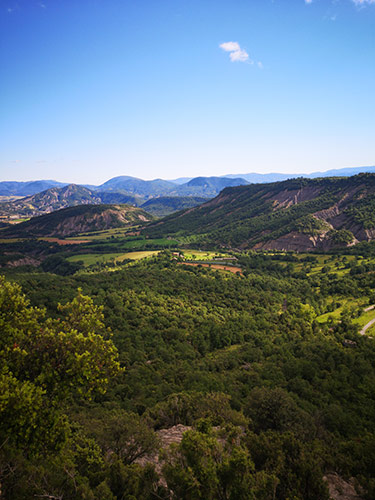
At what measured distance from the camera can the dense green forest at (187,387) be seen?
51.2 ft

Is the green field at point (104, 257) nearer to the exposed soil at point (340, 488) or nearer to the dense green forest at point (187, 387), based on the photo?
the dense green forest at point (187, 387)

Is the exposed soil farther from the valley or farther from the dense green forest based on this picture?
the dense green forest

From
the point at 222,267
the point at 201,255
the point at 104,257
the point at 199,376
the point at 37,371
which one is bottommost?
the point at 222,267

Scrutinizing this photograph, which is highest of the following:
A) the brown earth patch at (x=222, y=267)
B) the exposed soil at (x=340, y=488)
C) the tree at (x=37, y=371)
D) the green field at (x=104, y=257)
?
the tree at (x=37, y=371)

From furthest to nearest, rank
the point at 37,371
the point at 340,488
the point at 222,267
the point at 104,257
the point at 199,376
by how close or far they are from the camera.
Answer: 1. the point at 104,257
2. the point at 222,267
3. the point at 199,376
4. the point at 340,488
5. the point at 37,371

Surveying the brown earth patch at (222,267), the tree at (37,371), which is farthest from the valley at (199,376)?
the brown earth patch at (222,267)

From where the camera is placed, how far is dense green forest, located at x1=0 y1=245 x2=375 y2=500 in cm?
1561

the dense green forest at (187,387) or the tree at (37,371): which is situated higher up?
the tree at (37,371)

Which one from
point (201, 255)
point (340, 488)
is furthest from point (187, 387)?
point (201, 255)

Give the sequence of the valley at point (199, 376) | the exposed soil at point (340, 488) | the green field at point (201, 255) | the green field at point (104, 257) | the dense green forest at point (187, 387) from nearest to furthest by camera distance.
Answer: the dense green forest at point (187, 387), the valley at point (199, 376), the exposed soil at point (340, 488), the green field at point (201, 255), the green field at point (104, 257)

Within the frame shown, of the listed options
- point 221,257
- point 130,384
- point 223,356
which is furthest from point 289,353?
point 221,257

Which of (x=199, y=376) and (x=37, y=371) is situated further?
(x=199, y=376)

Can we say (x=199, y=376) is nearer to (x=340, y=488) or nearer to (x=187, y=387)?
(x=187, y=387)

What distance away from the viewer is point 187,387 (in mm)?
47312
